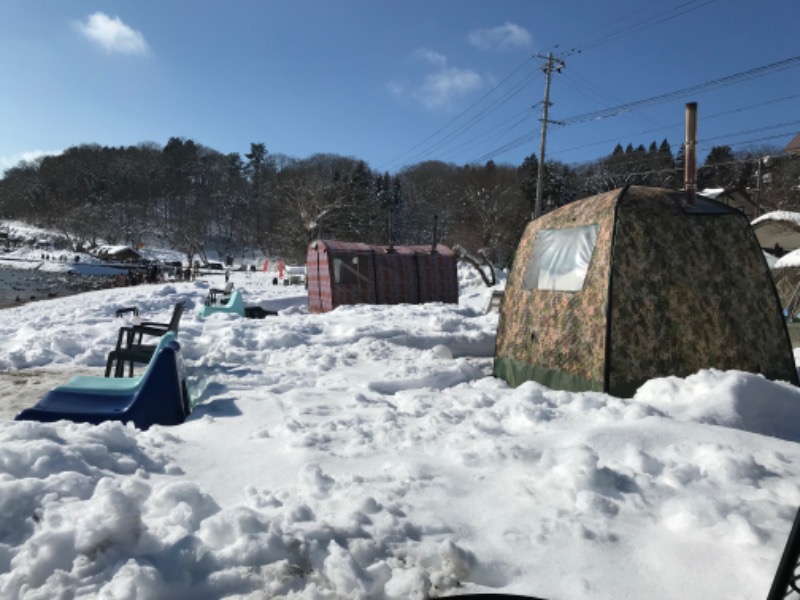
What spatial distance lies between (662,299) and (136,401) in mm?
4841

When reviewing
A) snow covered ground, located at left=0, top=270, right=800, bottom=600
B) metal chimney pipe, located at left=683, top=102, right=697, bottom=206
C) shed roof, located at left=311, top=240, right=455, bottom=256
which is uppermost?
metal chimney pipe, located at left=683, top=102, right=697, bottom=206

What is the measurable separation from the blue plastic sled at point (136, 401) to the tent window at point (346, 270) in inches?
494

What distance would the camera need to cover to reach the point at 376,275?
17531mm

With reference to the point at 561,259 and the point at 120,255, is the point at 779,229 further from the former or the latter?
the point at 120,255

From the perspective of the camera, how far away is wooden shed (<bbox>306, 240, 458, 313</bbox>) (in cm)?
1691

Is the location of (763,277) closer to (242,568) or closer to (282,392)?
(282,392)

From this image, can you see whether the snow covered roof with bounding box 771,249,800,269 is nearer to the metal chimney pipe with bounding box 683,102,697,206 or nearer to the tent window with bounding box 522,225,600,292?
the metal chimney pipe with bounding box 683,102,697,206

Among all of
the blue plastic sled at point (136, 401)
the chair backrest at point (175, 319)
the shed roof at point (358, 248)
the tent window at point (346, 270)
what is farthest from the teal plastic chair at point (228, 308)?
the blue plastic sled at point (136, 401)

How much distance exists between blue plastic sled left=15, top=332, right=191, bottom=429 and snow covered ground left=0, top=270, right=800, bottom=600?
30 cm

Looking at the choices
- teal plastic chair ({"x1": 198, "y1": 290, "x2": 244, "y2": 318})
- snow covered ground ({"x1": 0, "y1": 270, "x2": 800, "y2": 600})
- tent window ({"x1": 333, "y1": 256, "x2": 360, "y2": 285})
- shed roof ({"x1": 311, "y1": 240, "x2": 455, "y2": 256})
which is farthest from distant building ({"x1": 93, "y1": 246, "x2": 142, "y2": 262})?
snow covered ground ({"x1": 0, "y1": 270, "x2": 800, "y2": 600})

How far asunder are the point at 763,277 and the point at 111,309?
16041 mm

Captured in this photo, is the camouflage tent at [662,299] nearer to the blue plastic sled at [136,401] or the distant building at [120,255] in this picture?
the blue plastic sled at [136,401]

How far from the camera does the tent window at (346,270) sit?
16.9 meters

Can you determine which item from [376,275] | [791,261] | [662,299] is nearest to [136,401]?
[662,299]
